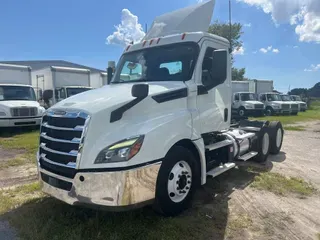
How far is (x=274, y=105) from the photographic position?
24297 mm

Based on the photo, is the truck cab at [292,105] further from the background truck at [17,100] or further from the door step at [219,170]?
the door step at [219,170]

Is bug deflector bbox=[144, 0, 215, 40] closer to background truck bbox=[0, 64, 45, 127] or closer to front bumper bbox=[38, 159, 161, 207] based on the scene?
front bumper bbox=[38, 159, 161, 207]

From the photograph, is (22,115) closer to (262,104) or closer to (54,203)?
(54,203)

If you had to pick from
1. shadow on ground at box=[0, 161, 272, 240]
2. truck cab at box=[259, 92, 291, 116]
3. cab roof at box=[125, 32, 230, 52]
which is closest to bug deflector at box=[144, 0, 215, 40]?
cab roof at box=[125, 32, 230, 52]

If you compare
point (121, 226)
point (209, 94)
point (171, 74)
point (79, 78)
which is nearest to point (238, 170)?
point (209, 94)

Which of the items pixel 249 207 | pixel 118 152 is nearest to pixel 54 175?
pixel 118 152

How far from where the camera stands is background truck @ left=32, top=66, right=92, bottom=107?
16.0 meters

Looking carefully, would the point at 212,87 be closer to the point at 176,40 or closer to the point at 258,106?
the point at 176,40

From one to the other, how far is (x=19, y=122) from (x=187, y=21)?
1011 cm

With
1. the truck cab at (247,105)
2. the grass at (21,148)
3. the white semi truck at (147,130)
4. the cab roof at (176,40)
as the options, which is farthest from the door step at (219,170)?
the truck cab at (247,105)

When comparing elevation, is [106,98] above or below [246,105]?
above

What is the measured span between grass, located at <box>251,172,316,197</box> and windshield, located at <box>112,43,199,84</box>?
2.69m

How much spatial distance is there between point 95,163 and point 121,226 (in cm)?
102

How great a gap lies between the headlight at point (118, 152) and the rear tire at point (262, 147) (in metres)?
4.86
